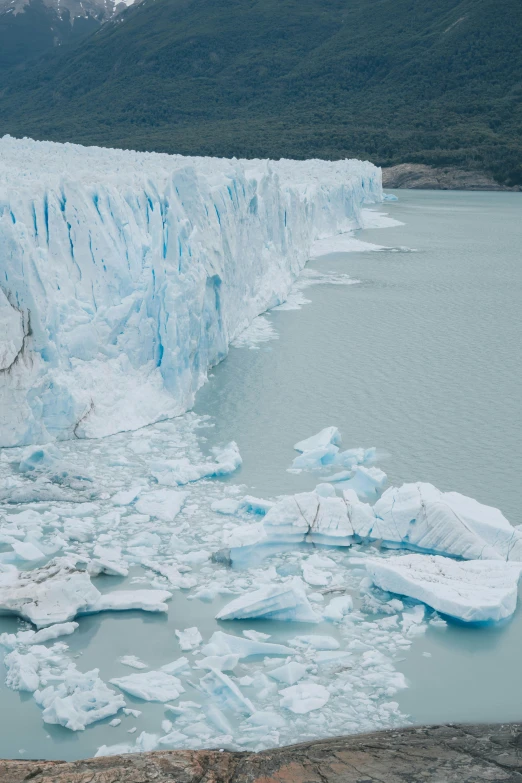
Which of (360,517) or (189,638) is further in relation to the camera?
(360,517)

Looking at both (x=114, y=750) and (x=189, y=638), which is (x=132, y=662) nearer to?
(x=189, y=638)

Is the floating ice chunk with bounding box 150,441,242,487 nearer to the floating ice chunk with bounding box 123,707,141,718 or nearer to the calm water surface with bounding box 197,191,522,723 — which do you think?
the calm water surface with bounding box 197,191,522,723

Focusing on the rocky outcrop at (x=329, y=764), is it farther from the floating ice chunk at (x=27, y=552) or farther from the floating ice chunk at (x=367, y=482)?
the floating ice chunk at (x=367, y=482)

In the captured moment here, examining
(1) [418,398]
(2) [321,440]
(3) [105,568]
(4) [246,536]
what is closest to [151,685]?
(3) [105,568]

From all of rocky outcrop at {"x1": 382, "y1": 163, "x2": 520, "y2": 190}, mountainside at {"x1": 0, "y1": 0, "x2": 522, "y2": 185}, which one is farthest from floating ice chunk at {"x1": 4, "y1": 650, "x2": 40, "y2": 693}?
rocky outcrop at {"x1": 382, "y1": 163, "x2": 520, "y2": 190}

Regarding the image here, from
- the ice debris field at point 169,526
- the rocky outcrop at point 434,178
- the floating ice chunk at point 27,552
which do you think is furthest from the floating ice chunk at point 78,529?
the rocky outcrop at point 434,178

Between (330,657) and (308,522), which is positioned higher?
(308,522)
